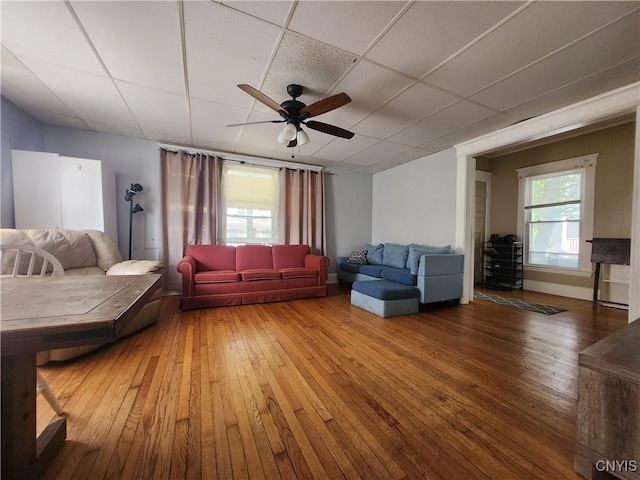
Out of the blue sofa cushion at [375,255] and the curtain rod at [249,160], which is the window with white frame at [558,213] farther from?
the curtain rod at [249,160]

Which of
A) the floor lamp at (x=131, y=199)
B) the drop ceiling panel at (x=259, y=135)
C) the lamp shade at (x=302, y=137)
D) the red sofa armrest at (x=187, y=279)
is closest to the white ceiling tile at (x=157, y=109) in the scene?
the drop ceiling panel at (x=259, y=135)

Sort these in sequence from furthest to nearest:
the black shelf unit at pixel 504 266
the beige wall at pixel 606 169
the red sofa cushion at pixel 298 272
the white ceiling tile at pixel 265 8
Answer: the black shelf unit at pixel 504 266 < the red sofa cushion at pixel 298 272 < the beige wall at pixel 606 169 < the white ceiling tile at pixel 265 8

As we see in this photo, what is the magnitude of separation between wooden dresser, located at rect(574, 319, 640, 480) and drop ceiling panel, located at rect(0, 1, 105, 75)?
352cm

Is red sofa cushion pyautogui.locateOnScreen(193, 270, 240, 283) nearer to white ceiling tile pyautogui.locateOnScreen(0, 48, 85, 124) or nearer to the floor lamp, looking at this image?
the floor lamp

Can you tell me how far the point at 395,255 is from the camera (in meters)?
4.20

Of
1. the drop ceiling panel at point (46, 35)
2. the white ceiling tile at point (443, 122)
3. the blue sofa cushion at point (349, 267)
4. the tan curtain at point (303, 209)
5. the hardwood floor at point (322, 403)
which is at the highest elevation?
the drop ceiling panel at point (46, 35)

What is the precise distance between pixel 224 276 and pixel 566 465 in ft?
11.3

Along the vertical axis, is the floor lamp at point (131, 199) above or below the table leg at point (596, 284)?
above

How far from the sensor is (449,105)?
8.41 feet

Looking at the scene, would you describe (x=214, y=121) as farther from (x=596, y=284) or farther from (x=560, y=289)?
(x=560, y=289)

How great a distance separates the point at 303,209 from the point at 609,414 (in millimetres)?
4310

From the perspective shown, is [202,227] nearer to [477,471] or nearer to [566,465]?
[477,471]

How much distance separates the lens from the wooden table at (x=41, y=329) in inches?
23.1

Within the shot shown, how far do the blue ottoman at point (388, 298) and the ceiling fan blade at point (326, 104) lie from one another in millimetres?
2161
